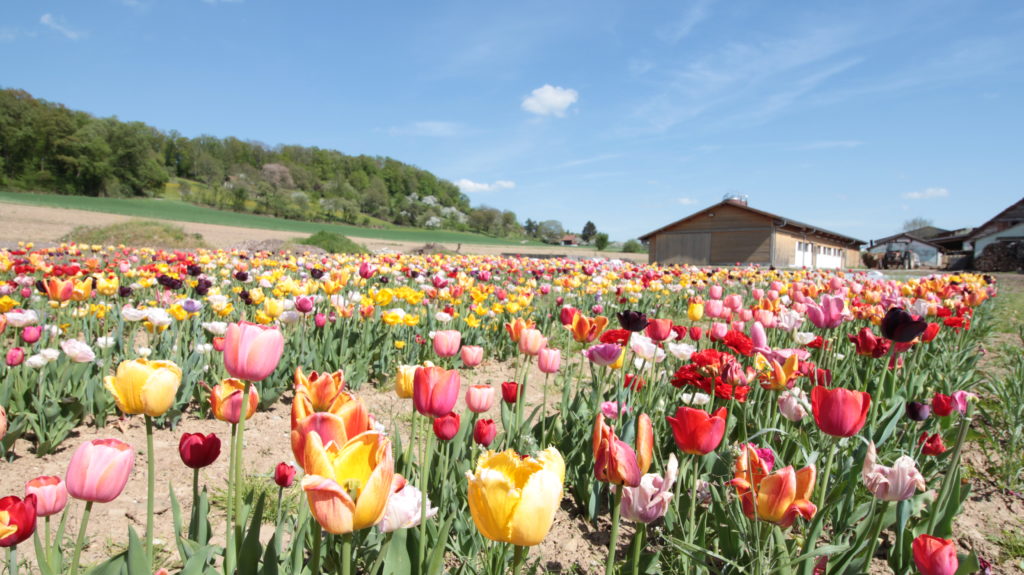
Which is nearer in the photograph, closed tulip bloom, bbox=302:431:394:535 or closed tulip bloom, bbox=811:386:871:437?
closed tulip bloom, bbox=302:431:394:535

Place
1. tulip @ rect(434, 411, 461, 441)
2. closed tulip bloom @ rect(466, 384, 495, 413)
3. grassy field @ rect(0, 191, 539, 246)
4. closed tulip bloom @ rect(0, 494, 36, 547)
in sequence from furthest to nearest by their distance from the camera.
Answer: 1. grassy field @ rect(0, 191, 539, 246)
2. closed tulip bloom @ rect(466, 384, 495, 413)
3. tulip @ rect(434, 411, 461, 441)
4. closed tulip bloom @ rect(0, 494, 36, 547)

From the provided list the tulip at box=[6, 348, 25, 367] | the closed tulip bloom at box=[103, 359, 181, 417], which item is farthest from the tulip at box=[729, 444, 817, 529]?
the tulip at box=[6, 348, 25, 367]

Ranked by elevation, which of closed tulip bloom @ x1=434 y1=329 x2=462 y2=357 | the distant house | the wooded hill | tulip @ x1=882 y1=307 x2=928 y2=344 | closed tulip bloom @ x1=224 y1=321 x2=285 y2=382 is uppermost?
the wooded hill

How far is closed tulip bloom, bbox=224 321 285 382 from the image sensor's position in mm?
1155

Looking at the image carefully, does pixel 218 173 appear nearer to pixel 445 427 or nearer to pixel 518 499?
pixel 445 427

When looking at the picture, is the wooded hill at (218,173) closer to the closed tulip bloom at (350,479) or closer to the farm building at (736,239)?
the farm building at (736,239)

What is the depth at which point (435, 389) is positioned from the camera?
1.32 meters

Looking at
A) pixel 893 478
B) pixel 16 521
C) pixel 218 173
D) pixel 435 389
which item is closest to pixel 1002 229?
pixel 893 478

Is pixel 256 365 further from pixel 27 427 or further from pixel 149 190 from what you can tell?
pixel 149 190

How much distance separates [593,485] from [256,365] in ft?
5.47

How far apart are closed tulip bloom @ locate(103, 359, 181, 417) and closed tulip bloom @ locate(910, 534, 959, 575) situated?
1.68 metres

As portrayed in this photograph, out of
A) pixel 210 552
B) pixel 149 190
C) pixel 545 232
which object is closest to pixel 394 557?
pixel 210 552

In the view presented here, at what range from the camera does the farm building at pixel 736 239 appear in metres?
30.8

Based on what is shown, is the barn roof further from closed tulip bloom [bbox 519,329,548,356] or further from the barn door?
closed tulip bloom [bbox 519,329,548,356]
